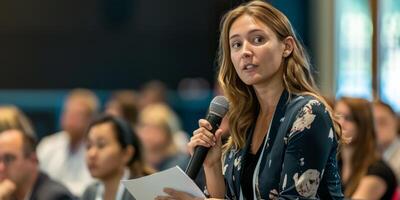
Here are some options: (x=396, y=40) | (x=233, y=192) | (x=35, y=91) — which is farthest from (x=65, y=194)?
(x=35, y=91)

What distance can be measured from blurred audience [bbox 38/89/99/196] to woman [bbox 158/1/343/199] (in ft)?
13.7

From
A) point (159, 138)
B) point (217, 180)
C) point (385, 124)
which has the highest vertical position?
point (217, 180)

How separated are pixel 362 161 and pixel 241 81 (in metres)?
2.08

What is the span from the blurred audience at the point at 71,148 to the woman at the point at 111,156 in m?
2.31

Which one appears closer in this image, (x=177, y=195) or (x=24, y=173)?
(x=177, y=195)

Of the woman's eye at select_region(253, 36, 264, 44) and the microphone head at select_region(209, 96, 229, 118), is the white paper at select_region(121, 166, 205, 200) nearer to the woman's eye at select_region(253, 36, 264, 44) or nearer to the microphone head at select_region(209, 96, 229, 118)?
the microphone head at select_region(209, 96, 229, 118)

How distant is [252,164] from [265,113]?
179 mm

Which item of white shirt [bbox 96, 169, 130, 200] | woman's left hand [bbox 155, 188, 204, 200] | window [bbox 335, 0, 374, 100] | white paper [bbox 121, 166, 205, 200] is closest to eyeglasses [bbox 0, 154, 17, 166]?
white shirt [bbox 96, 169, 130, 200]

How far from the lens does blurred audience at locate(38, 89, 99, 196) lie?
7.55 meters

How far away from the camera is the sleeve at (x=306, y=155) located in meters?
2.84

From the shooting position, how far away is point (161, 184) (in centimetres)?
296

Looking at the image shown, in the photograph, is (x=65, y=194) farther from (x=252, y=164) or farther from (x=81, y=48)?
(x=81, y=48)

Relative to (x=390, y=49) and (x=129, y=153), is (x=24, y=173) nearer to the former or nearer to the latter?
(x=129, y=153)

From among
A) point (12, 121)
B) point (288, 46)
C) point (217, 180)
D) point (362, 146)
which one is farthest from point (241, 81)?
point (12, 121)
